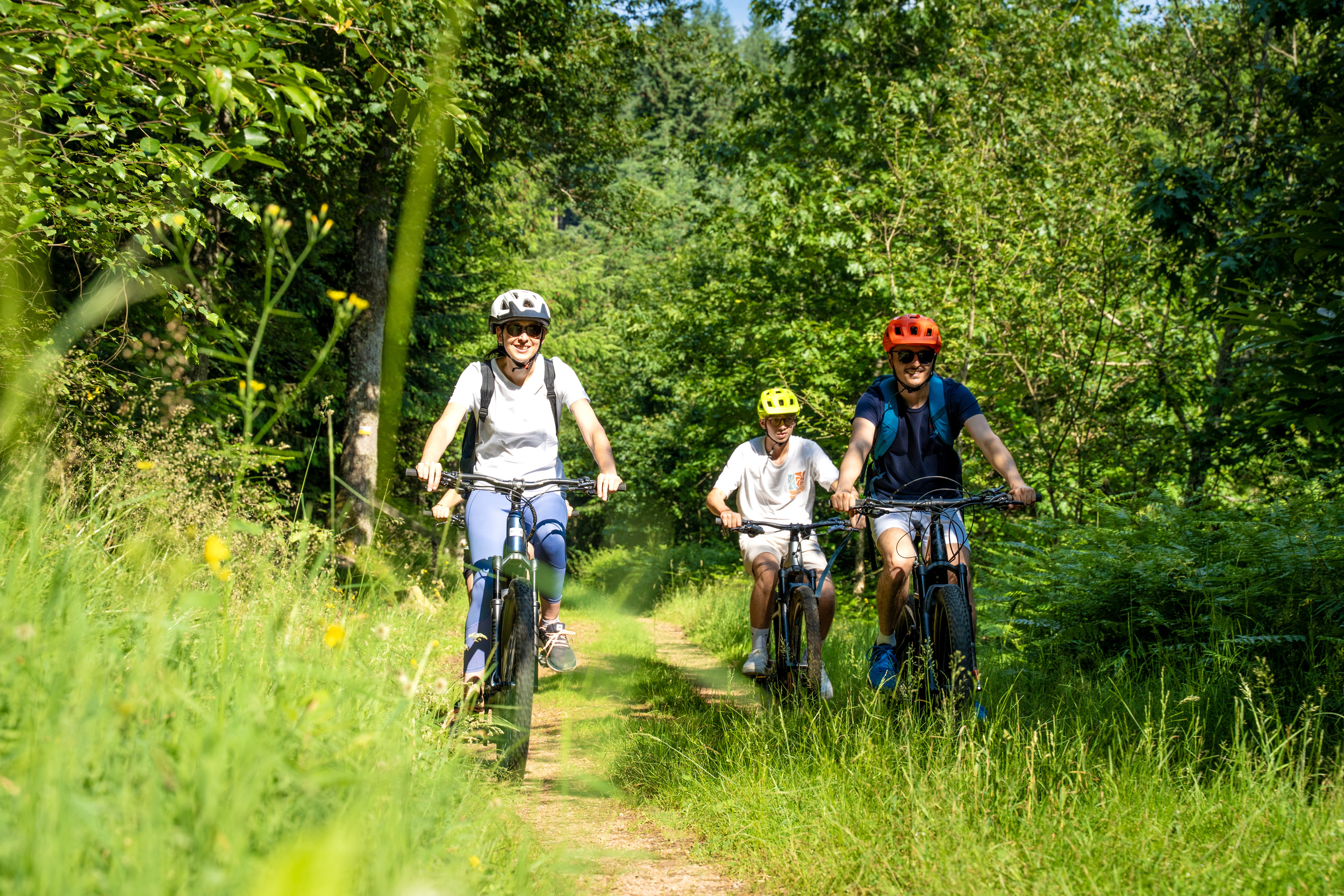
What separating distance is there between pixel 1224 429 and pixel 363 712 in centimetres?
997

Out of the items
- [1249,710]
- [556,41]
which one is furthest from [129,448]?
[556,41]

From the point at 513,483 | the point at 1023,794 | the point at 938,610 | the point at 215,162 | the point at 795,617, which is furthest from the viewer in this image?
the point at 795,617

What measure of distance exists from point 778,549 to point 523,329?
2398mm

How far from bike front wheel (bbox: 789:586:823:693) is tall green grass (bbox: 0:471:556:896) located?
2504mm

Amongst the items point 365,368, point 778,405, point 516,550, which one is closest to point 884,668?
point 778,405

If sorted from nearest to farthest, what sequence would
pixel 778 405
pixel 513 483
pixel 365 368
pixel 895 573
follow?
pixel 513 483
pixel 895 573
pixel 778 405
pixel 365 368

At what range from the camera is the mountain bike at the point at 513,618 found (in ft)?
15.7

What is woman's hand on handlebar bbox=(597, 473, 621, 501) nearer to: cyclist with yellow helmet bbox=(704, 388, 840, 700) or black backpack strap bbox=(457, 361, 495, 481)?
black backpack strap bbox=(457, 361, 495, 481)

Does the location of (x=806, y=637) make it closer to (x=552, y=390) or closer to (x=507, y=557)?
(x=507, y=557)

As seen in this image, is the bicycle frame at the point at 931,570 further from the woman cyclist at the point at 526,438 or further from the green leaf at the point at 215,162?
the green leaf at the point at 215,162

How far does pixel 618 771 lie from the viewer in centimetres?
514

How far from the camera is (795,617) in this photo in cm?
612

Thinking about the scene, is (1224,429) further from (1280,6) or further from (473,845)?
(473,845)

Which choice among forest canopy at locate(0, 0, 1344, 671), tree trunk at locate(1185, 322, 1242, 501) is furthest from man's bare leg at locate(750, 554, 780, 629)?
tree trunk at locate(1185, 322, 1242, 501)
